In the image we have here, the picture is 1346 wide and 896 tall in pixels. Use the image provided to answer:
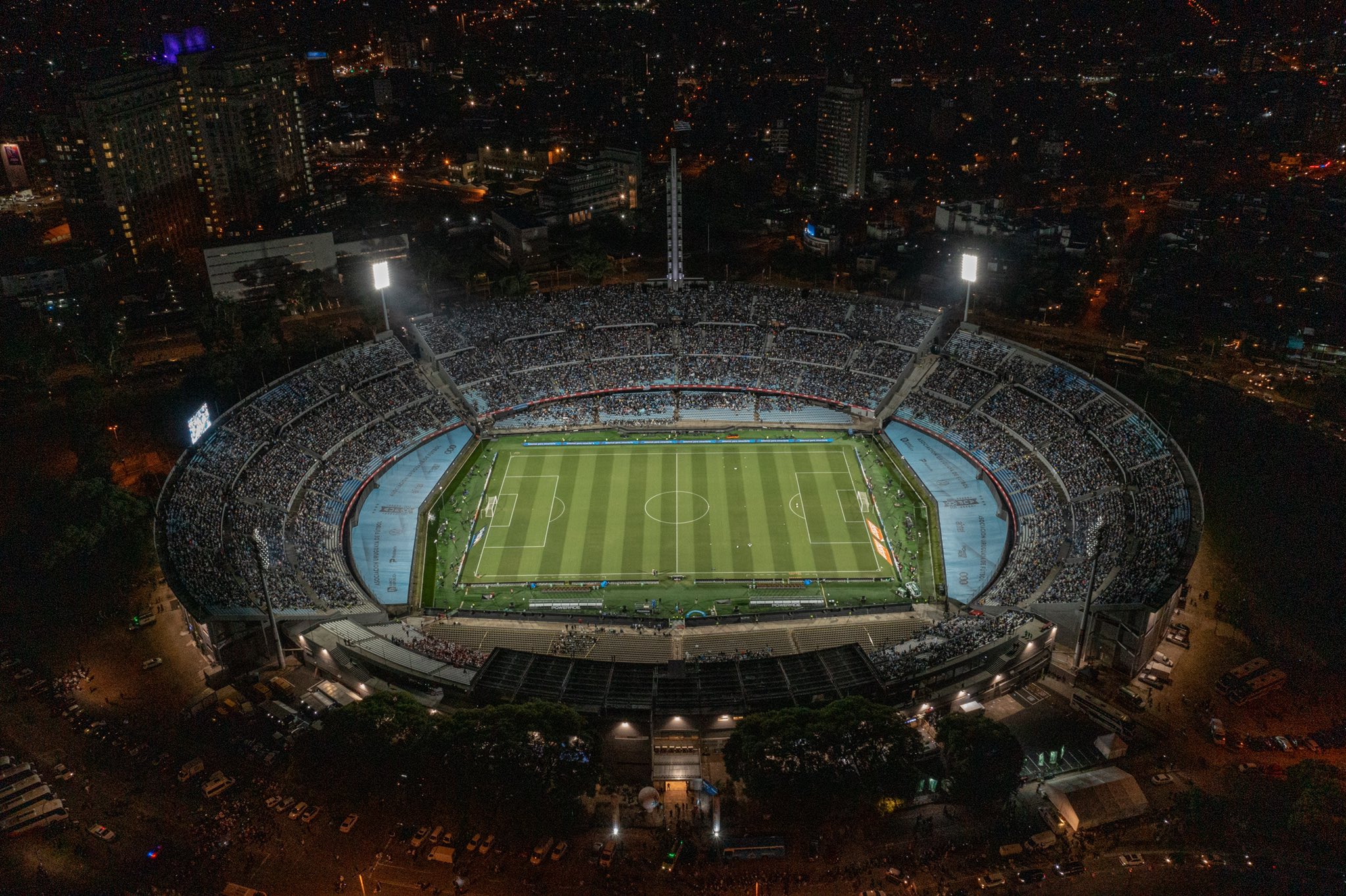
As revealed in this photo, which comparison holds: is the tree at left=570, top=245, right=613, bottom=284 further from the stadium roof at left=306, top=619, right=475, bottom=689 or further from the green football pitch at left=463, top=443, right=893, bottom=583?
the stadium roof at left=306, top=619, right=475, bottom=689

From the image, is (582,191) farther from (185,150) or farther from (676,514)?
(676,514)

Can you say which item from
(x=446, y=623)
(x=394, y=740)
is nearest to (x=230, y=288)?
(x=446, y=623)

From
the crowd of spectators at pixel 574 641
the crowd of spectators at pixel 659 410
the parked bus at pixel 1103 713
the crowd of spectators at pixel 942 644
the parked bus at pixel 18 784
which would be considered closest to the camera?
the parked bus at pixel 18 784

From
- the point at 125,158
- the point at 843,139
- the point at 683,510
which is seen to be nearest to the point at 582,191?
the point at 843,139

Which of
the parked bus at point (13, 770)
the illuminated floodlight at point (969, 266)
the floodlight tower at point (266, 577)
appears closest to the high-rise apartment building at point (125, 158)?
the floodlight tower at point (266, 577)

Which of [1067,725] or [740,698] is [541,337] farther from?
[1067,725]

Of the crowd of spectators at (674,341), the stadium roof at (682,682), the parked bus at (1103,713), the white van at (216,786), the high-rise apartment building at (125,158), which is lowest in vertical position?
the parked bus at (1103,713)

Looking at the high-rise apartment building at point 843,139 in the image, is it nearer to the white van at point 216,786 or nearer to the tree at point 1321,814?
the tree at point 1321,814
